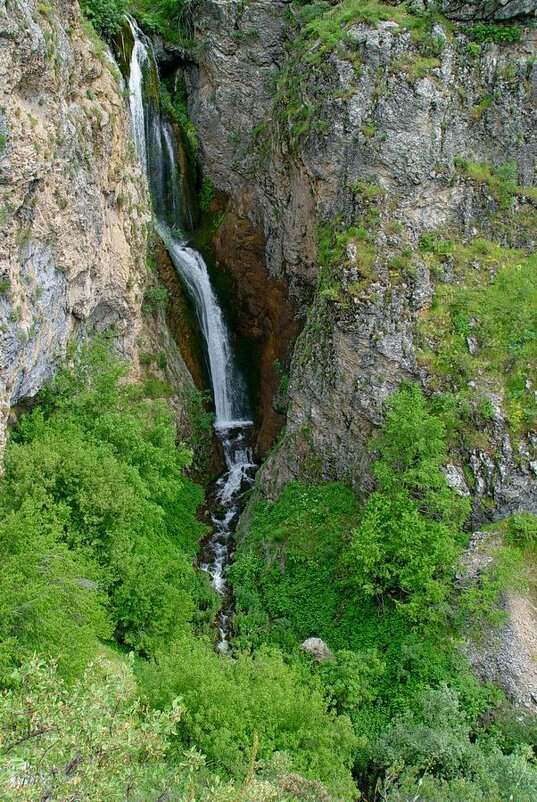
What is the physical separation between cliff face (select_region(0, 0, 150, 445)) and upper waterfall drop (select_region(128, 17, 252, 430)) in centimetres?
555

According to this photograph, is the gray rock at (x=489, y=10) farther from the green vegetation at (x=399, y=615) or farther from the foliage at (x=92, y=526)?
the foliage at (x=92, y=526)

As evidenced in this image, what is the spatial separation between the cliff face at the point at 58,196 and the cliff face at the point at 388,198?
657 cm

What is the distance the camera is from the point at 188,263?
27.1 metres

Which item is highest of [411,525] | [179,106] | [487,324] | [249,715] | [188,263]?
[179,106]

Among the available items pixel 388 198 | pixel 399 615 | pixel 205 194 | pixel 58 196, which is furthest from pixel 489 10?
pixel 399 615

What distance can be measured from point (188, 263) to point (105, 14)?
985cm

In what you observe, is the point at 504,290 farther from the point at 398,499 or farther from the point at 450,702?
the point at 450,702

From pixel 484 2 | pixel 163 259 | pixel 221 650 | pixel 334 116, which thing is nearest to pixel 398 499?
pixel 221 650

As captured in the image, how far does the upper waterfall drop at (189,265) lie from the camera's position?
26422mm

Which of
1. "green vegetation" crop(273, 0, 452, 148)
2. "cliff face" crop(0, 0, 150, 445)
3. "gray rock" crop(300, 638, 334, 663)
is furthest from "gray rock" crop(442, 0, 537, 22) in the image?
"gray rock" crop(300, 638, 334, 663)

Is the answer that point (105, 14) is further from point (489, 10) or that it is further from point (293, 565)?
point (293, 565)

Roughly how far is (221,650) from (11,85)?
606 inches

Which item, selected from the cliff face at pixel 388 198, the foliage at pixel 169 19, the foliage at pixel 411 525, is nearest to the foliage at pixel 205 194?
the foliage at pixel 169 19

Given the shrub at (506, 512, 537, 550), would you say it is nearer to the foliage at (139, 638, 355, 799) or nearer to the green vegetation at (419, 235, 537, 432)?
the green vegetation at (419, 235, 537, 432)
